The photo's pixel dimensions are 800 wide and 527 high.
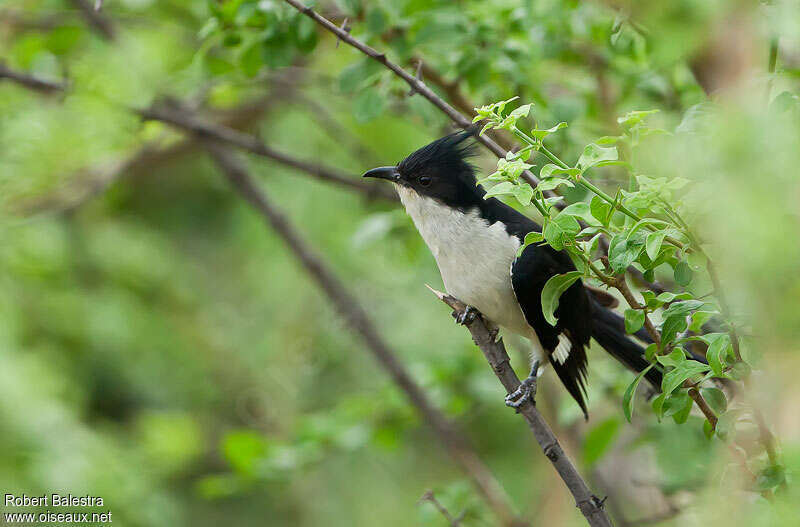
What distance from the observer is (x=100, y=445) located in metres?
4.05

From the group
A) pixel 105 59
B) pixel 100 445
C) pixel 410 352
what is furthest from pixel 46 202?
pixel 410 352

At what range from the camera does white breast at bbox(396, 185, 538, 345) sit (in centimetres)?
242

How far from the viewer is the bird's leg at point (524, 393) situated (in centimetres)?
182

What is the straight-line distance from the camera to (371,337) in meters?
Result: 3.40

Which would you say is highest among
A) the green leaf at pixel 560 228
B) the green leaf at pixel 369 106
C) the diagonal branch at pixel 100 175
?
the diagonal branch at pixel 100 175

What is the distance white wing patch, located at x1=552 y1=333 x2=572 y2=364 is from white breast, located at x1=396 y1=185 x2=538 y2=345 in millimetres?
113

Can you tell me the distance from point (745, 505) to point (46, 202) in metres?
3.45

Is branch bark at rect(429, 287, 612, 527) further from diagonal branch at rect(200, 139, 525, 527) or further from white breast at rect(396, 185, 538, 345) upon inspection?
diagonal branch at rect(200, 139, 525, 527)

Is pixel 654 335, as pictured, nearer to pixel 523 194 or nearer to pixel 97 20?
pixel 523 194

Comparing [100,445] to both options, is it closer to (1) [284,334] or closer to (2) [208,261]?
(1) [284,334]

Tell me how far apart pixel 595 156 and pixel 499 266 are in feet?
3.25

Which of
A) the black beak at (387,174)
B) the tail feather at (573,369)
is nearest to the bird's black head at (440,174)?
the black beak at (387,174)

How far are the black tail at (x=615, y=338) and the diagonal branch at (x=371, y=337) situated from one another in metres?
0.74

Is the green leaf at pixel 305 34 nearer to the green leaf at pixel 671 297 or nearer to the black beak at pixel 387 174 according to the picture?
the black beak at pixel 387 174
